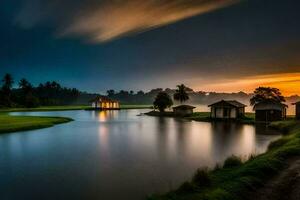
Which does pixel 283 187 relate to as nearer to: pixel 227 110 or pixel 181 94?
pixel 227 110

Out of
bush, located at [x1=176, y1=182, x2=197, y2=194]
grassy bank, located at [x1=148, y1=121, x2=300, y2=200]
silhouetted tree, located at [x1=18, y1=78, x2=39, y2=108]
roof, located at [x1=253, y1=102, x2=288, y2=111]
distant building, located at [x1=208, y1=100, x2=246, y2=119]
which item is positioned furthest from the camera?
silhouetted tree, located at [x1=18, y1=78, x2=39, y2=108]

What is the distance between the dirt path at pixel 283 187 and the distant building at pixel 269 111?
5066cm

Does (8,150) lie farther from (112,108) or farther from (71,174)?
(112,108)

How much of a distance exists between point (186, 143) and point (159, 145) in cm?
385

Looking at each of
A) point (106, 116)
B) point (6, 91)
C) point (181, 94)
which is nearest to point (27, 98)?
point (6, 91)

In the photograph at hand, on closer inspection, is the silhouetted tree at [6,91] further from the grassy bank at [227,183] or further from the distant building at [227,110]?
the grassy bank at [227,183]

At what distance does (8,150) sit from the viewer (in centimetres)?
2948

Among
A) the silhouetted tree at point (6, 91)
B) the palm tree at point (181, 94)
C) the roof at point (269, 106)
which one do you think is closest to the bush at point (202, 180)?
the roof at point (269, 106)

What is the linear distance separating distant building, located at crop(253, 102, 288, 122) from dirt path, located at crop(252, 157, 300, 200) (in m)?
50.7

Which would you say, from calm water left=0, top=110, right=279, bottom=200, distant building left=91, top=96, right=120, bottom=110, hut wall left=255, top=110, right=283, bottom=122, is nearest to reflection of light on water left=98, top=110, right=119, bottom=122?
hut wall left=255, top=110, right=283, bottom=122

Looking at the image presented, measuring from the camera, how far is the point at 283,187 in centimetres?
1298

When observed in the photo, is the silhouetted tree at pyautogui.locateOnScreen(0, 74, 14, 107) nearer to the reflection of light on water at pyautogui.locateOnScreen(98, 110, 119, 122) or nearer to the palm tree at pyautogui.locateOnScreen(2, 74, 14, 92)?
the palm tree at pyautogui.locateOnScreen(2, 74, 14, 92)

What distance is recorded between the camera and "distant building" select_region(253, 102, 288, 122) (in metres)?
62.5

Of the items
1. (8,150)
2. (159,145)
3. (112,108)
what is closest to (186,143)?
(159,145)
